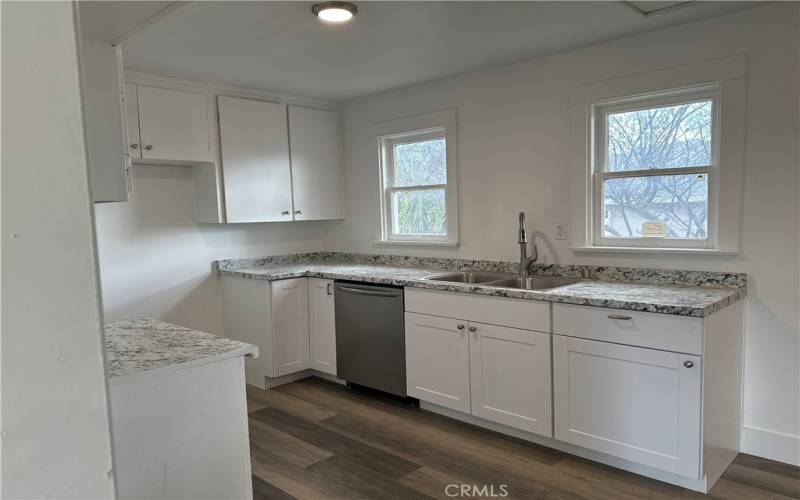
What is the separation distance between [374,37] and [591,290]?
5.83 ft

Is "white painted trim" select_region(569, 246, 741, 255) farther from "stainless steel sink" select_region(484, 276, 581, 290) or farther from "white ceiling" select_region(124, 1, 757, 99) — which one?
"white ceiling" select_region(124, 1, 757, 99)

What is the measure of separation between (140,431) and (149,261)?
8.64 feet

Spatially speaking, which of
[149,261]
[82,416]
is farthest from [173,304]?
[82,416]

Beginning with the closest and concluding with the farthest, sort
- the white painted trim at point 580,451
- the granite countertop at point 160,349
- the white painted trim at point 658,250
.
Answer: the granite countertop at point 160,349
the white painted trim at point 580,451
the white painted trim at point 658,250

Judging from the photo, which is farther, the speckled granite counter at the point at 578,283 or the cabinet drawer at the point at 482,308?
the cabinet drawer at the point at 482,308

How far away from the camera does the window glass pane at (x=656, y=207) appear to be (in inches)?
114

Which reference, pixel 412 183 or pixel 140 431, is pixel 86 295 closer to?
pixel 140 431

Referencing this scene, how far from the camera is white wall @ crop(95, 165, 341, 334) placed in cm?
373

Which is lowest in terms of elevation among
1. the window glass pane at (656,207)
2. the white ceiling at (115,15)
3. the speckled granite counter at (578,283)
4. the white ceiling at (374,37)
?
the speckled granite counter at (578,283)

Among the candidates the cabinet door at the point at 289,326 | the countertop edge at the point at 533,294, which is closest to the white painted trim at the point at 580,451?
the countertop edge at the point at 533,294

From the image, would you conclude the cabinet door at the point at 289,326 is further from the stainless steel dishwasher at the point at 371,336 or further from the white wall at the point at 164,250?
the white wall at the point at 164,250

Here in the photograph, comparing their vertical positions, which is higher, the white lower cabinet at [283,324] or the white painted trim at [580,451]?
the white lower cabinet at [283,324]

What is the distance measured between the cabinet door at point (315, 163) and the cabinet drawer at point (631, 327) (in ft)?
8.12

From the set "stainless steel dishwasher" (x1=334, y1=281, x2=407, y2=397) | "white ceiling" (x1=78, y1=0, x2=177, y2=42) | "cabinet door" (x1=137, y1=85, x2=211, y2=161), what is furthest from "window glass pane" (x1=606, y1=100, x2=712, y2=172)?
"cabinet door" (x1=137, y1=85, x2=211, y2=161)
